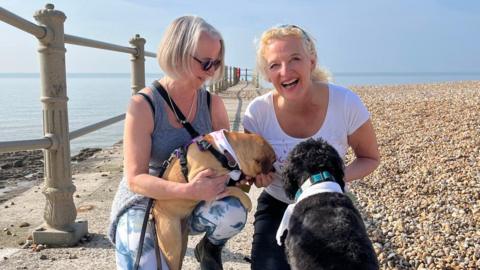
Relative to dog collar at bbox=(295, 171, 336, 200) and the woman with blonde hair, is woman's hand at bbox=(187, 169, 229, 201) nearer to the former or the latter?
dog collar at bbox=(295, 171, 336, 200)

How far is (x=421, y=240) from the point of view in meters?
3.62

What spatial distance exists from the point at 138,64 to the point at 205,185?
343cm

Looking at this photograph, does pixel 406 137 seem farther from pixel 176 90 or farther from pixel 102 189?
pixel 176 90

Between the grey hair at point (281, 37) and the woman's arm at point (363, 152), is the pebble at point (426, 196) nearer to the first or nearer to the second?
the woman's arm at point (363, 152)

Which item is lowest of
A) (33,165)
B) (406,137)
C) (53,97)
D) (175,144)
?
(33,165)

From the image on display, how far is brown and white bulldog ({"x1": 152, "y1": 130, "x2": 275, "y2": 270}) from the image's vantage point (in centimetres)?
238

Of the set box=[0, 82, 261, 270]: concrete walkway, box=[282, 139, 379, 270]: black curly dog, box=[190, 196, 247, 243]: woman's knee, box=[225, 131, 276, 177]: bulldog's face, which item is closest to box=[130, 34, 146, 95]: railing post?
box=[0, 82, 261, 270]: concrete walkway

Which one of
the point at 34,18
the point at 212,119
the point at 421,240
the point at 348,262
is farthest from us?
the point at 421,240

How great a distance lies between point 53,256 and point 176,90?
156cm

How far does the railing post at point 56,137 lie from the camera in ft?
10.5

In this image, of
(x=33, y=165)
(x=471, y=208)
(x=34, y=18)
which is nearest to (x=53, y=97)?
(x=34, y=18)

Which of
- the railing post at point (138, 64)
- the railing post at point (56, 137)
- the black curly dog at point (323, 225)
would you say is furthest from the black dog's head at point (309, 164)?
the railing post at point (138, 64)

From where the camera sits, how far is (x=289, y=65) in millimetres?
2812

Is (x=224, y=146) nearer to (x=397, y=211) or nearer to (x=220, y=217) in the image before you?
(x=220, y=217)
